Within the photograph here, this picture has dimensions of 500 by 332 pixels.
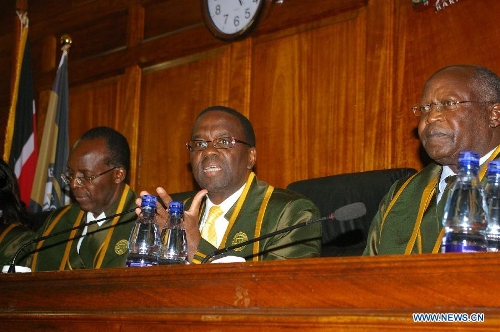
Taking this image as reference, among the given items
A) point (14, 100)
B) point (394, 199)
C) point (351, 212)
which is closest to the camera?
point (351, 212)

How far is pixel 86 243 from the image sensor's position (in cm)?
380

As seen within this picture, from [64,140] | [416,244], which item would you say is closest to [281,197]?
[416,244]

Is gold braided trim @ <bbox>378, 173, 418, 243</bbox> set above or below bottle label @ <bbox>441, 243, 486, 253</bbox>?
above

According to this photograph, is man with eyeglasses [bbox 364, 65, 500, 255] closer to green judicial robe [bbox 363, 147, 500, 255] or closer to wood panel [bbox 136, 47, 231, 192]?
green judicial robe [bbox 363, 147, 500, 255]

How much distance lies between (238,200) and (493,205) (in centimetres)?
141

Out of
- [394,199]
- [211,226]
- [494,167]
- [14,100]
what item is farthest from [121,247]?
[14,100]

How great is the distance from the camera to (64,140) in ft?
17.1

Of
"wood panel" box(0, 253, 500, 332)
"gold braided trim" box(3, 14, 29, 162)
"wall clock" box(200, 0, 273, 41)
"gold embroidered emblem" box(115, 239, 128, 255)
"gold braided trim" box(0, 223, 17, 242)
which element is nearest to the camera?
"wood panel" box(0, 253, 500, 332)

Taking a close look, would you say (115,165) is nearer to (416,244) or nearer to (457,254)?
(416,244)

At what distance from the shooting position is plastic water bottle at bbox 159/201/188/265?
2555 mm

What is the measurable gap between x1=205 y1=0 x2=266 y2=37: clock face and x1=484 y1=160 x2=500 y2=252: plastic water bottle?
8.07ft

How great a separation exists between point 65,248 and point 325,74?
4.92 ft

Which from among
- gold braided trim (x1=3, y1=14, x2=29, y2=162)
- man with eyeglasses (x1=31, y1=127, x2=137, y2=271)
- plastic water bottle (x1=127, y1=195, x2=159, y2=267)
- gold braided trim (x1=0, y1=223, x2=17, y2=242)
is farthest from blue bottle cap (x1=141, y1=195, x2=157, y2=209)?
gold braided trim (x1=3, y1=14, x2=29, y2=162)

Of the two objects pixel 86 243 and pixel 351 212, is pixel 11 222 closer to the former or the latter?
pixel 86 243
